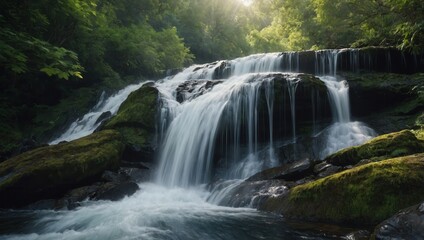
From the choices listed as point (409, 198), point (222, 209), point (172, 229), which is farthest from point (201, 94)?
point (409, 198)

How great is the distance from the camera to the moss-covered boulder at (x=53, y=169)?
7.36 metres

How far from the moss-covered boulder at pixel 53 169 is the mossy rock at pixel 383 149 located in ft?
18.7

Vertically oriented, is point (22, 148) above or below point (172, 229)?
above

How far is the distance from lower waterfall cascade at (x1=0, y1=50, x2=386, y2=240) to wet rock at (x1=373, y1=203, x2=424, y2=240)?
1.44 metres

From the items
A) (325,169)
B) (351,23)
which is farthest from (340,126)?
(351,23)

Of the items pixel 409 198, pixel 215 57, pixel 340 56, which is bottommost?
pixel 409 198

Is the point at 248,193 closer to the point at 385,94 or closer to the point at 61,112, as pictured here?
the point at 385,94

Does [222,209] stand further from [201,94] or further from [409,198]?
[201,94]

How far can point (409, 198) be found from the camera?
4703mm

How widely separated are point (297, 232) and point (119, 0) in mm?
22233

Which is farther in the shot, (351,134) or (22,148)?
(22,148)

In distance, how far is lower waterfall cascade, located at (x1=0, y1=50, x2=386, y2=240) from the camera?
5.49 meters

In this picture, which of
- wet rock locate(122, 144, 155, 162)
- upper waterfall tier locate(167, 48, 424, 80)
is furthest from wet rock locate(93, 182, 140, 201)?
upper waterfall tier locate(167, 48, 424, 80)

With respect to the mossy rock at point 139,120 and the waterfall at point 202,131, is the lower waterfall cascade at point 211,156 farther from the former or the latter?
the mossy rock at point 139,120
